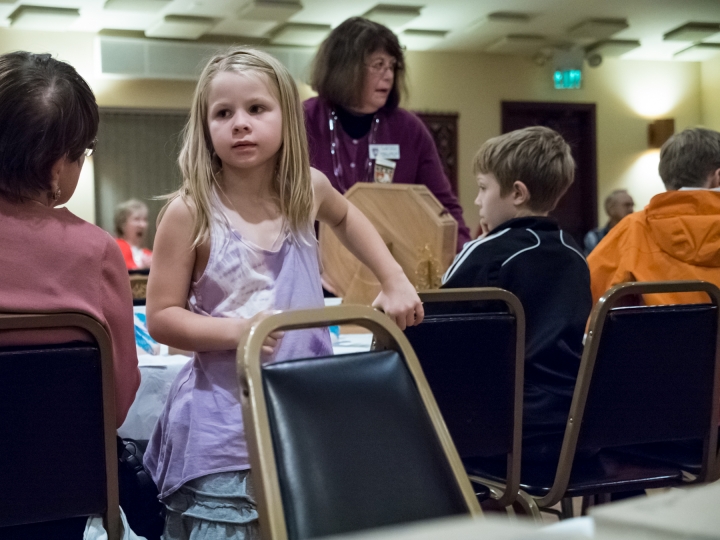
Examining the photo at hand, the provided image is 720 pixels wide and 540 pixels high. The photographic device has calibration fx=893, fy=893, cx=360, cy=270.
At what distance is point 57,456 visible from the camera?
132 centimetres

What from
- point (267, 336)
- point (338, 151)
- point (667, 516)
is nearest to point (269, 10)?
point (338, 151)

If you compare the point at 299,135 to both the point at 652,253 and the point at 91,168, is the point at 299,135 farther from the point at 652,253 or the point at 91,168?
the point at 91,168

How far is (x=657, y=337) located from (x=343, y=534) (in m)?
1.06

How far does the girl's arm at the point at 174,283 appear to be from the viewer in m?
1.41

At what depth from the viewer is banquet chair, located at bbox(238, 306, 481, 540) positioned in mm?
986

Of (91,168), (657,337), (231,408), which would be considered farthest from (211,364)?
(91,168)

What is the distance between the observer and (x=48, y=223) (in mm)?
1413

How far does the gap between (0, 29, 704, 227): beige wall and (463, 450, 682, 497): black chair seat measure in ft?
23.5

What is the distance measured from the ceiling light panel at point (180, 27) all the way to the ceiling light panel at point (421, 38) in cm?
187

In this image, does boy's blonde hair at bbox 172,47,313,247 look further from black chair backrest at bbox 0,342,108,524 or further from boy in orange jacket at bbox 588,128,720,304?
boy in orange jacket at bbox 588,128,720,304

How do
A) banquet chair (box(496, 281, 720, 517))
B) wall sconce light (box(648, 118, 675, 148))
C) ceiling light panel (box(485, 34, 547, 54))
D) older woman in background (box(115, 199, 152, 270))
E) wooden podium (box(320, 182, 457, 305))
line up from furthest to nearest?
1. wall sconce light (box(648, 118, 675, 148))
2. ceiling light panel (box(485, 34, 547, 54))
3. older woman in background (box(115, 199, 152, 270))
4. wooden podium (box(320, 182, 457, 305))
5. banquet chair (box(496, 281, 720, 517))

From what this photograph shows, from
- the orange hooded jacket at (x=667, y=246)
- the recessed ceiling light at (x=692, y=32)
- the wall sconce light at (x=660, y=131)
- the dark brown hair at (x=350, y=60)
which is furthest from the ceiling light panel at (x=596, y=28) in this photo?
the orange hooded jacket at (x=667, y=246)

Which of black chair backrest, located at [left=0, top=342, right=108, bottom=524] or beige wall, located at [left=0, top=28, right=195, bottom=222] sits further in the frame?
beige wall, located at [left=0, top=28, right=195, bottom=222]

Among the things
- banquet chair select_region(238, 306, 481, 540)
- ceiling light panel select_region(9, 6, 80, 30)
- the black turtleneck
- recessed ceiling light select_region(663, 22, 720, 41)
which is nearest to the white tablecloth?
banquet chair select_region(238, 306, 481, 540)
